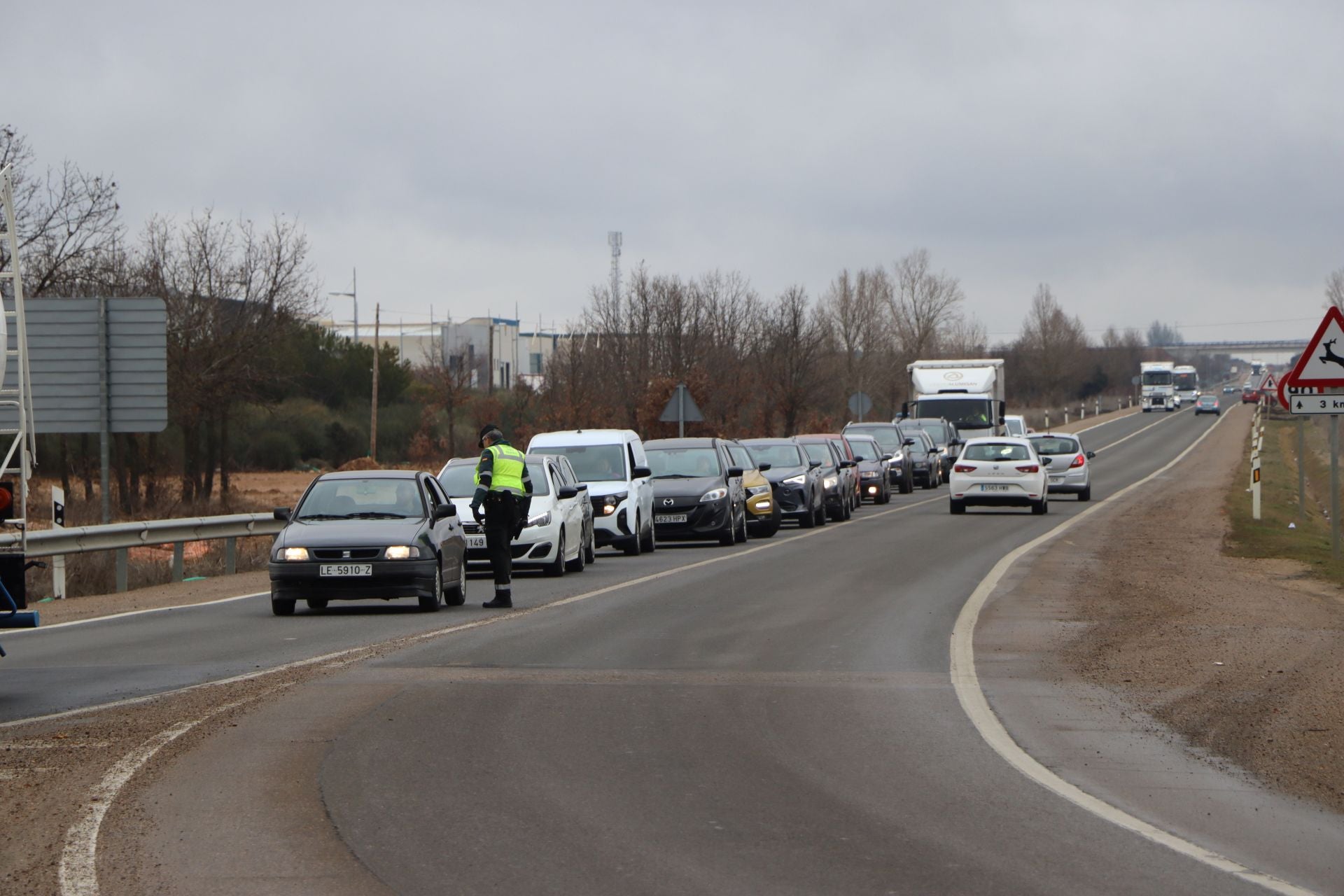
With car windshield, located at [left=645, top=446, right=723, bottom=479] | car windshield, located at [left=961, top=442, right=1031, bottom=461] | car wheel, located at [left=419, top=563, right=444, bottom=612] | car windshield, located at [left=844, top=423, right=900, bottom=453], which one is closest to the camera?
car wheel, located at [left=419, top=563, right=444, bottom=612]

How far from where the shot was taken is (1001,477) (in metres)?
33.8

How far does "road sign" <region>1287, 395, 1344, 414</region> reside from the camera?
743 inches

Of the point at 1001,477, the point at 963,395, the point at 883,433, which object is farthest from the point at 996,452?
the point at 963,395

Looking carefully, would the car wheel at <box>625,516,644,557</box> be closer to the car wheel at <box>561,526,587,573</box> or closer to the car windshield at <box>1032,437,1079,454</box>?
the car wheel at <box>561,526,587,573</box>

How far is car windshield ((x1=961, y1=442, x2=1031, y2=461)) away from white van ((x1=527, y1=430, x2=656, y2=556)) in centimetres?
1037

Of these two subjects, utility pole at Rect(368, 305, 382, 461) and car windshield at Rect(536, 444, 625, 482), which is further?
utility pole at Rect(368, 305, 382, 461)

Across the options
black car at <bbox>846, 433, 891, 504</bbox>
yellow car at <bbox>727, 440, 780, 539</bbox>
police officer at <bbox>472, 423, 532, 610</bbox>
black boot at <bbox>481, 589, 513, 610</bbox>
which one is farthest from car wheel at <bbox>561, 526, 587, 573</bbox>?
black car at <bbox>846, 433, 891, 504</bbox>

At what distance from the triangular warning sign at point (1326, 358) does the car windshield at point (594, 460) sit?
1022 centimetres

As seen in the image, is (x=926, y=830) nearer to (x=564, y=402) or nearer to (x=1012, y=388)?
(x=564, y=402)

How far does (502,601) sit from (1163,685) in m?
7.29

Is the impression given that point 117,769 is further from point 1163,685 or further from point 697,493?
point 697,493

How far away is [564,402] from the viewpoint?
53.9m

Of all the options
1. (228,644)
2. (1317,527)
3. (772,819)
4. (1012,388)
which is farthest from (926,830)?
(1012,388)

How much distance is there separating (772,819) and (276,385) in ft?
145
